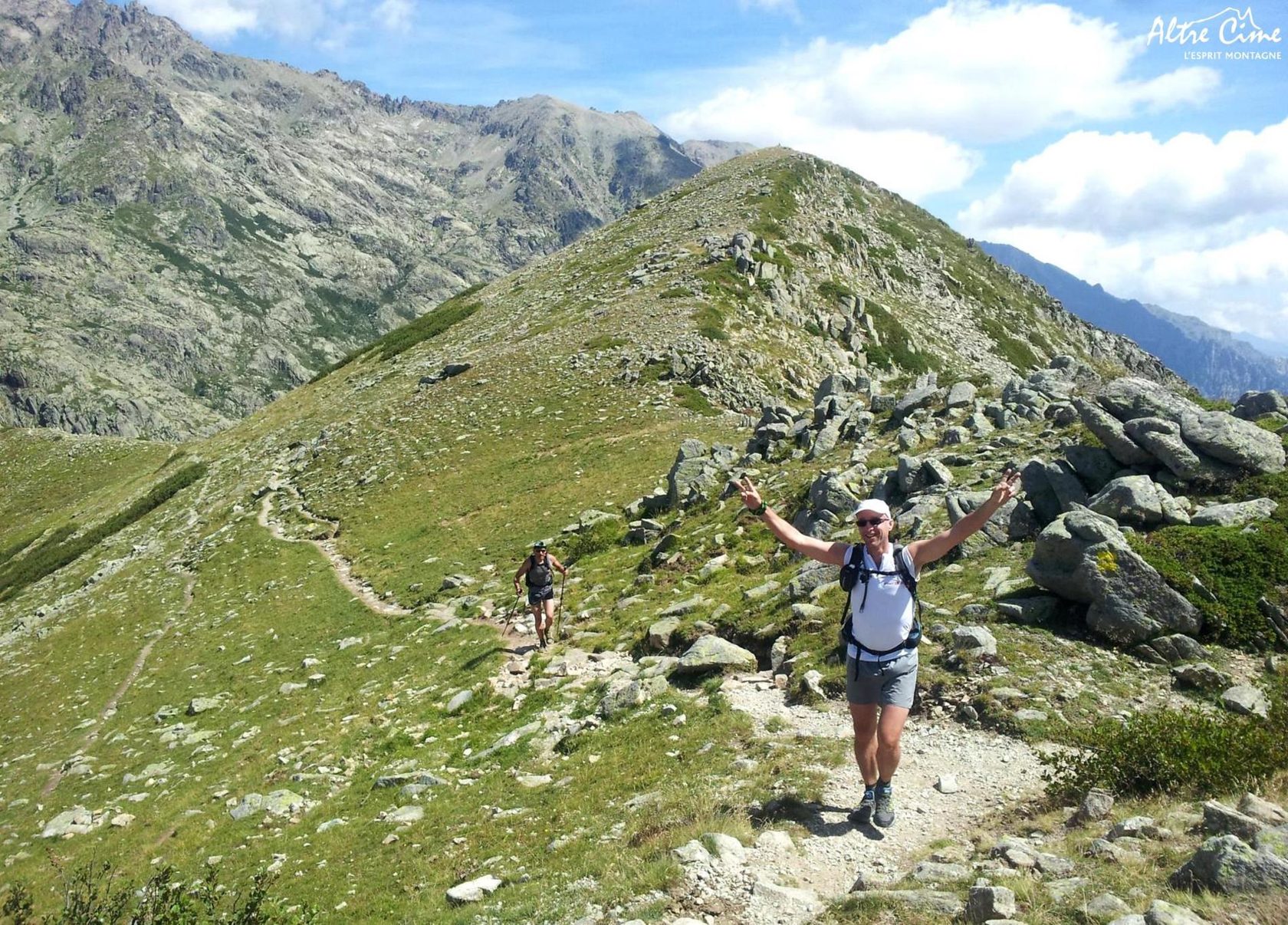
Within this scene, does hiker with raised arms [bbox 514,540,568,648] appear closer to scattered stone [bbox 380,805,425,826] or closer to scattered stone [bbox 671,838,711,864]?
scattered stone [bbox 380,805,425,826]

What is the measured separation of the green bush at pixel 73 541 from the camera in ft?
172

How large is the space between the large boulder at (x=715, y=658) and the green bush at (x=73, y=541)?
57219 millimetres

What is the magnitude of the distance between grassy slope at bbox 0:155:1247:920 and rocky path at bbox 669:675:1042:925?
656mm

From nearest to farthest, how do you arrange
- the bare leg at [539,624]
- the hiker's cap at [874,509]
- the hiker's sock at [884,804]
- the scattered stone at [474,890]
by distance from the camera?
1. the hiker's cap at [874,509]
2. the hiker's sock at [884,804]
3. the scattered stone at [474,890]
4. the bare leg at [539,624]

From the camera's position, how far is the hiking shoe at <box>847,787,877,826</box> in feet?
28.6

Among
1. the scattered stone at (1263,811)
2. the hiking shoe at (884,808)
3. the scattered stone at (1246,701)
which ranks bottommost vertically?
the hiking shoe at (884,808)

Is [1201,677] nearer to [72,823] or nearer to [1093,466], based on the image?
[1093,466]

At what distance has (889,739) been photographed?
842cm

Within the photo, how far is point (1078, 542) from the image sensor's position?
39.9 ft

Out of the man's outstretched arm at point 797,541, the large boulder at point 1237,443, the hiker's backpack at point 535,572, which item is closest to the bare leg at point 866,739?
the man's outstretched arm at point 797,541

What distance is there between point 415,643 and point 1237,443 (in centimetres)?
2259

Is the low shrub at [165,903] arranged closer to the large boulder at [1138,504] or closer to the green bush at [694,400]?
the large boulder at [1138,504]

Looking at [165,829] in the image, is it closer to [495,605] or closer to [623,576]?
[495,605]

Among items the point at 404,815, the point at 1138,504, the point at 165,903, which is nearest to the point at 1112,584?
the point at 1138,504
